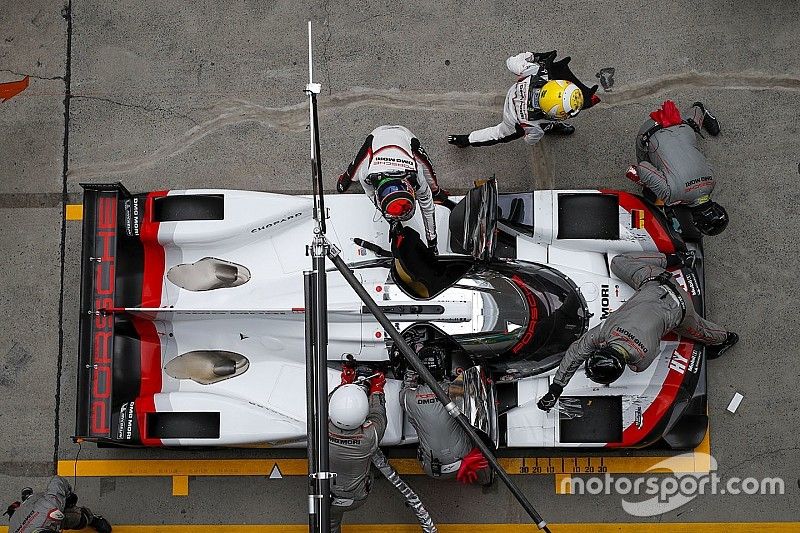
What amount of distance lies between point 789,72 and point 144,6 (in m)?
5.44

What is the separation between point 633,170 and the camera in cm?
571

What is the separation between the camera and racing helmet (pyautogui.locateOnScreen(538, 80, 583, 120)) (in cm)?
505

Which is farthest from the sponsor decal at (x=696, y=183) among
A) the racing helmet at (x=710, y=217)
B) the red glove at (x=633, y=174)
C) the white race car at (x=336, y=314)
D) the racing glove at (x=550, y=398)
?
the racing glove at (x=550, y=398)

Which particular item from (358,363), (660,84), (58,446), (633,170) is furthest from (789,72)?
(58,446)

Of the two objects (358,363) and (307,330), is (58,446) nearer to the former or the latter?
(358,363)

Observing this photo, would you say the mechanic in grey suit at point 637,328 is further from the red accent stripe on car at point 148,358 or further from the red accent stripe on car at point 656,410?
the red accent stripe on car at point 148,358

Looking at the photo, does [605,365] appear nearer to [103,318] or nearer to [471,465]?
[471,465]

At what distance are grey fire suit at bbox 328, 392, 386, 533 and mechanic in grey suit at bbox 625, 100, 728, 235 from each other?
251 cm

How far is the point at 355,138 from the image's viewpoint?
6332mm

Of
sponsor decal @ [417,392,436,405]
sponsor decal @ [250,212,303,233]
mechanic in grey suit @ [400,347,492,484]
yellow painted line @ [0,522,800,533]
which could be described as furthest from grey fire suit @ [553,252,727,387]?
sponsor decal @ [250,212,303,233]

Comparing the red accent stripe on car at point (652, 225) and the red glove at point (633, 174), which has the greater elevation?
the red glove at point (633, 174)

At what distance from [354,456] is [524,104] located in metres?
2.69

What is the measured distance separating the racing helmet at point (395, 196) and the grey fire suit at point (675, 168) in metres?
1.87

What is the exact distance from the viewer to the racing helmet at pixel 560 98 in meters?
5.05
